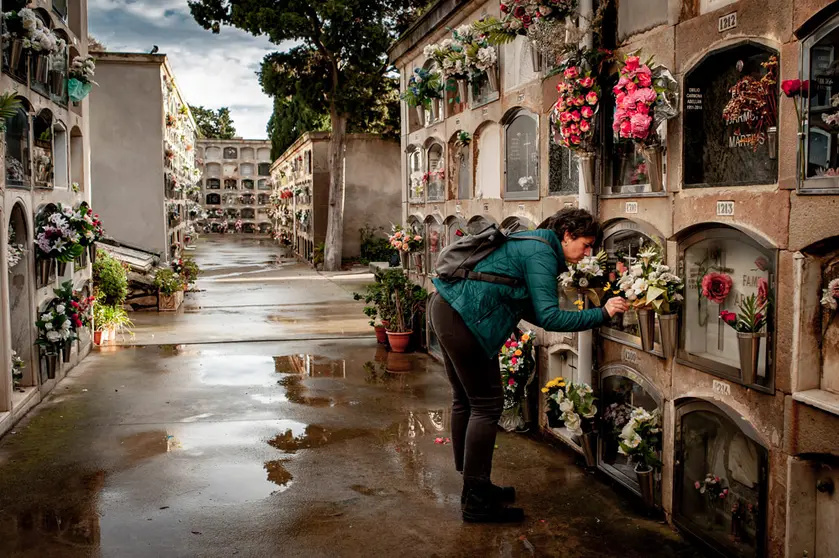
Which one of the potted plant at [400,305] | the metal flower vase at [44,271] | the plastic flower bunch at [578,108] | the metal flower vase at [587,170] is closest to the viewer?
the plastic flower bunch at [578,108]

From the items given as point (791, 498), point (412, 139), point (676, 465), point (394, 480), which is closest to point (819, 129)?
point (791, 498)

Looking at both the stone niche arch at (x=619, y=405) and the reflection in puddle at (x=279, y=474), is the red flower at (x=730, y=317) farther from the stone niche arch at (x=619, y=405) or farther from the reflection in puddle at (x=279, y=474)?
the reflection in puddle at (x=279, y=474)

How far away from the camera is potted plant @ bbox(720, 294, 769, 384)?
295 centimetres

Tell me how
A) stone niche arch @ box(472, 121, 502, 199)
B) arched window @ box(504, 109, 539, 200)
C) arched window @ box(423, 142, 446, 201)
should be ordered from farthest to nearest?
arched window @ box(423, 142, 446, 201)
stone niche arch @ box(472, 121, 502, 199)
arched window @ box(504, 109, 539, 200)

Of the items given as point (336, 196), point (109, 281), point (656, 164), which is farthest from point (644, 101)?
point (336, 196)

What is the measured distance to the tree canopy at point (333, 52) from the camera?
1550 centimetres

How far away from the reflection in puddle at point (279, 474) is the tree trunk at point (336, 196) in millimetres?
13595

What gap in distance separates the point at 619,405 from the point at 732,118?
1607 mm

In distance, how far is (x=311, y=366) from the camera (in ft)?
24.0

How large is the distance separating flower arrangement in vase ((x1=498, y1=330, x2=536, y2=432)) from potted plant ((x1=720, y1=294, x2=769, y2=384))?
2043mm

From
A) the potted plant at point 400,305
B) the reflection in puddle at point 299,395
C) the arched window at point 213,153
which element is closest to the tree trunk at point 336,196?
the potted plant at point 400,305

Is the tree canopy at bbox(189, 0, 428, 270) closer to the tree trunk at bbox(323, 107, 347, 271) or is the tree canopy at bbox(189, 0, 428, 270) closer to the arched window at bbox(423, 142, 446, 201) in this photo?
the tree trunk at bbox(323, 107, 347, 271)

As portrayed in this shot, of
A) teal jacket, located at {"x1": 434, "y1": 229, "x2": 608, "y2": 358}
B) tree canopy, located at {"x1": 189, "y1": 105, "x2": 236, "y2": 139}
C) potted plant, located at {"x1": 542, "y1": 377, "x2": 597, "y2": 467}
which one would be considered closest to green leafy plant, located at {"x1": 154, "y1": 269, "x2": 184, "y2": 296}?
potted plant, located at {"x1": 542, "y1": 377, "x2": 597, "y2": 467}

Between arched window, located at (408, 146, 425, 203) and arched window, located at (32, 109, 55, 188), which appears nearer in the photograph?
arched window, located at (32, 109, 55, 188)
